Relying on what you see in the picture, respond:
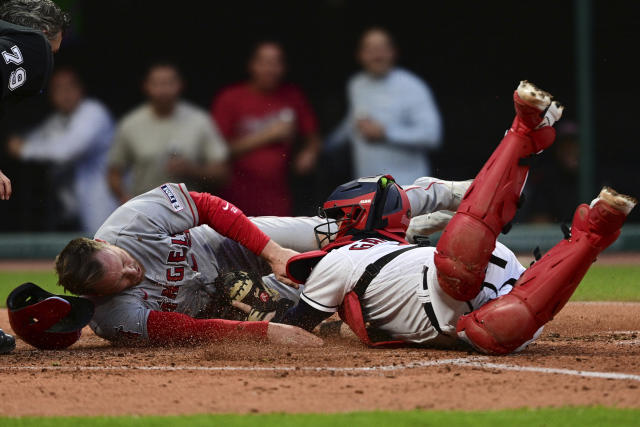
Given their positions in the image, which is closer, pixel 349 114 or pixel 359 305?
pixel 359 305

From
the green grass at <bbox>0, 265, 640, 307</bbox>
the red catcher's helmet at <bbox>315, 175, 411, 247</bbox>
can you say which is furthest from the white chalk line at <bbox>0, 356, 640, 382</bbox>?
the green grass at <bbox>0, 265, 640, 307</bbox>

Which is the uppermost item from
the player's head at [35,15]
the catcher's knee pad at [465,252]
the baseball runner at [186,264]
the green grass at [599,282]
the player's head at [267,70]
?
the player's head at [35,15]

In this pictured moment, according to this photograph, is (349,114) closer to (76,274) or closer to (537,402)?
(76,274)

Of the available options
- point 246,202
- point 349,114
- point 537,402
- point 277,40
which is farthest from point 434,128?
point 537,402

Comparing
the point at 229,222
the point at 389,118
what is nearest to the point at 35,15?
the point at 229,222

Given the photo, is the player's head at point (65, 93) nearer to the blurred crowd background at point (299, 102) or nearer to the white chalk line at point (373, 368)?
the blurred crowd background at point (299, 102)

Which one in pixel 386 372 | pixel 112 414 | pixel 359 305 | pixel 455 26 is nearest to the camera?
pixel 112 414

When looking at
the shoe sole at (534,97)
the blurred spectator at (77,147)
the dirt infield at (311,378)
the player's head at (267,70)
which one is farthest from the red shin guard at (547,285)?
the blurred spectator at (77,147)
